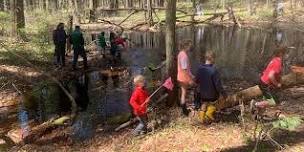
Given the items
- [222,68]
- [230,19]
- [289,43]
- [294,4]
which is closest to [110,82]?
[222,68]

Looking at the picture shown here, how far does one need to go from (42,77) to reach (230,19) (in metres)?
27.8

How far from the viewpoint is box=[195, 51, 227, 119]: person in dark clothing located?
30.9 ft

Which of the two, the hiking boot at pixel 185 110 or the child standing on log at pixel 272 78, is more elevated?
the child standing on log at pixel 272 78

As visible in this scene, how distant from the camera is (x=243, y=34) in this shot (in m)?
32.0

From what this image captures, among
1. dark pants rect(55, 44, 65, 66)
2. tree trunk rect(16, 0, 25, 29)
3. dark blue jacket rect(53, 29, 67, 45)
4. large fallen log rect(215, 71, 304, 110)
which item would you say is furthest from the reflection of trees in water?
tree trunk rect(16, 0, 25, 29)

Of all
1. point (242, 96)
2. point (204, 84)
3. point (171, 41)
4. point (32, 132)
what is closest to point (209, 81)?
point (204, 84)

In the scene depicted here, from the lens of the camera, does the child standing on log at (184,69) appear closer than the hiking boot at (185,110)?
Yes

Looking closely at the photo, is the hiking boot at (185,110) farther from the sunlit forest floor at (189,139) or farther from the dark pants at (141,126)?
the dark pants at (141,126)

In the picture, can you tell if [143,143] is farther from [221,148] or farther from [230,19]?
[230,19]

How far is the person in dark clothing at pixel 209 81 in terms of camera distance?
943 centimetres

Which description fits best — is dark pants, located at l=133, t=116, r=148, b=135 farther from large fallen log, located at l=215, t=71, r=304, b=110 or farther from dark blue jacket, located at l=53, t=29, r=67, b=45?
dark blue jacket, located at l=53, t=29, r=67, b=45

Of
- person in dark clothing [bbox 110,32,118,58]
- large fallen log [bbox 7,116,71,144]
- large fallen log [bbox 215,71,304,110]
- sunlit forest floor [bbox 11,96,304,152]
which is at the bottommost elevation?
large fallen log [bbox 7,116,71,144]

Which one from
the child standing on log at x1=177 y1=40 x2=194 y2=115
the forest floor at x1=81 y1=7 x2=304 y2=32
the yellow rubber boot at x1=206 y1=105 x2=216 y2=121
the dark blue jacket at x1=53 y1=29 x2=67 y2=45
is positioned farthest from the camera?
the forest floor at x1=81 y1=7 x2=304 y2=32

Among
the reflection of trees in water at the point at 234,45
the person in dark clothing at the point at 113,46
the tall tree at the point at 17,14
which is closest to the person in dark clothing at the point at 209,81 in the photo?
the reflection of trees in water at the point at 234,45
